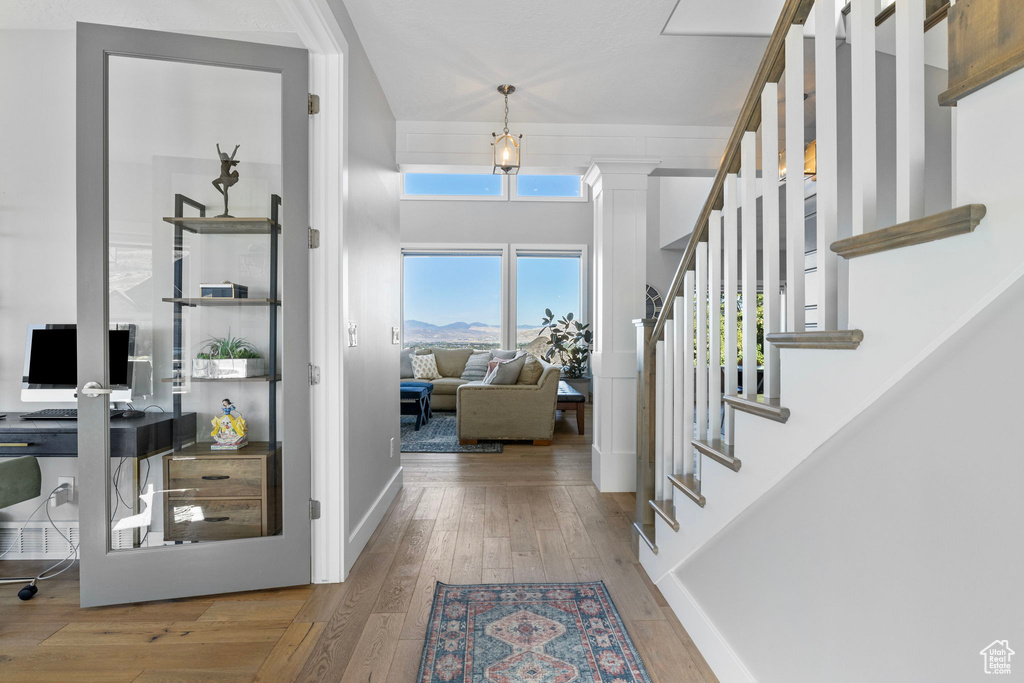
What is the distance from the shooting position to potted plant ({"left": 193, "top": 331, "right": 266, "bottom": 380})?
87.9 inches

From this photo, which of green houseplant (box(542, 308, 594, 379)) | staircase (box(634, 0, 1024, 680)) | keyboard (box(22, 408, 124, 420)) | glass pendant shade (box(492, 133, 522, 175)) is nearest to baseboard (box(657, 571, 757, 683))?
staircase (box(634, 0, 1024, 680))

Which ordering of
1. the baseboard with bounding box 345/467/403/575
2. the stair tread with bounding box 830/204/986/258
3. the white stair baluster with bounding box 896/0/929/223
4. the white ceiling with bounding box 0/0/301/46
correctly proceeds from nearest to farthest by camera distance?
1. the stair tread with bounding box 830/204/986/258
2. the white stair baluster with bounding box 896/0/929/223
3. the white ceiling with bounding box 0/0/301/46
4. the baseboard with bounding box 345/467/403/575

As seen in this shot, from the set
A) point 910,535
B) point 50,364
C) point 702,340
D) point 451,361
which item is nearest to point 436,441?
point 451,361

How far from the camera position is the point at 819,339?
116cm

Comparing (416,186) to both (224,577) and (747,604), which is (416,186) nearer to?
(224,577)

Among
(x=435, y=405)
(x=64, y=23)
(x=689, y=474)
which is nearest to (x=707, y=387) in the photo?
(x=689, y=474)

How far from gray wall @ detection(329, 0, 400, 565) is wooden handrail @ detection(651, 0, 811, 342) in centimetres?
150

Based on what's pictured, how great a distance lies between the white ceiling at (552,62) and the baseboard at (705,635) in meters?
2.54

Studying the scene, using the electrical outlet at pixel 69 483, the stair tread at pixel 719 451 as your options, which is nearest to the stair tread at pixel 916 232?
the stair tread at pixel 719 451

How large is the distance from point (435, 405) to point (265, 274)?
482 cm

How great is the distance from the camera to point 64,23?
2.47m

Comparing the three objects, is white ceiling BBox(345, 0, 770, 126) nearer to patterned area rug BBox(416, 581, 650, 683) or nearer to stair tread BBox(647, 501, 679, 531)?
stair tread BBox(647, 501, 679, 531)

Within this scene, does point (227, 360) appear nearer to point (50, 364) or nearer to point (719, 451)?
point (50, 364)

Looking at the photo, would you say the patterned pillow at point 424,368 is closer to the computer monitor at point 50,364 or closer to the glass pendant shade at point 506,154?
the glass pendant shade at point 506,154
